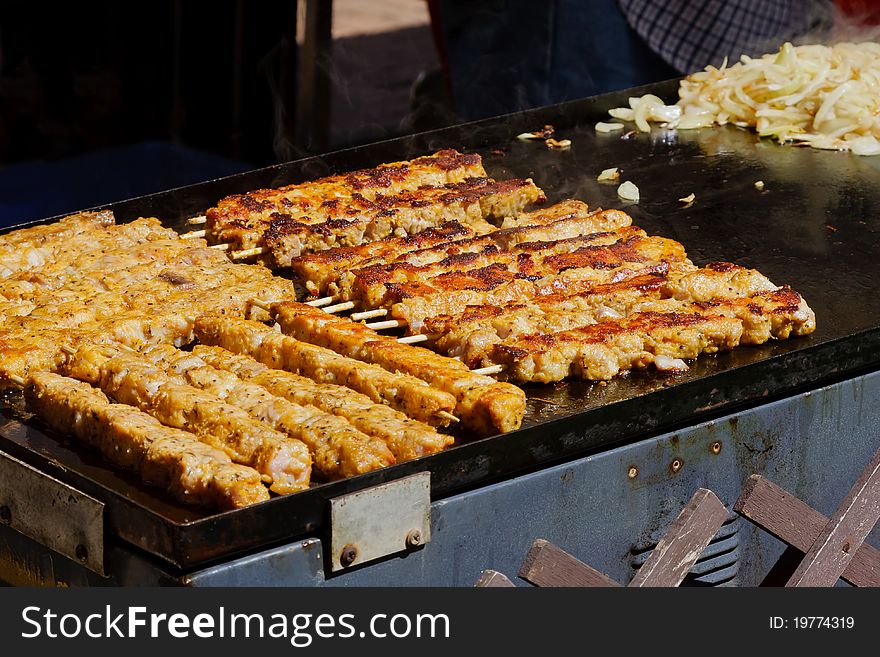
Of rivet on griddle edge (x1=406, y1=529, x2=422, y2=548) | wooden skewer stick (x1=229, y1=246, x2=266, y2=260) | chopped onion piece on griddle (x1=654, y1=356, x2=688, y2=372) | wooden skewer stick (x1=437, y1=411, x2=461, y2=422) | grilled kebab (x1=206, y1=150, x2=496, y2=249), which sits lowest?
rivet on griddle edge (x1=406, y1=529, x2=422, y2=548)

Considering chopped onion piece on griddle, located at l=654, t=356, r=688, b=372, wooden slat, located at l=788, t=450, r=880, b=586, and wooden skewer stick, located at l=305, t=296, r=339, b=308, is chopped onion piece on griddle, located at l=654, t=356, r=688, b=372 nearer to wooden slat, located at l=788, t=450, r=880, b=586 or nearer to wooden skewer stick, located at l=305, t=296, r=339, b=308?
wooden slat, located at l=788, t=450, r=880, b=586

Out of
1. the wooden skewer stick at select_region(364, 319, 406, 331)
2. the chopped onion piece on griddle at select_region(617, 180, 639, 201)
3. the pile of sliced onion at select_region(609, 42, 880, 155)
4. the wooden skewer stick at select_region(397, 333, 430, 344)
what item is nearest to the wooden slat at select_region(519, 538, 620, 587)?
the wooden skewer stick at select_region(397, 333, 430, 344)

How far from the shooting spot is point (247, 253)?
503 cm

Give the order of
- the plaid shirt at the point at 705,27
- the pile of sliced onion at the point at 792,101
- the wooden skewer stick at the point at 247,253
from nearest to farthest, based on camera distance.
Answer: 1. the wooden skewer stick at the point at 247,253
2. the pile of sliced onion at the point at 792,101
3. the plaid shirt at the point at 705,27

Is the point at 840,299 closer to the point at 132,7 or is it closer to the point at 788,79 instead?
the point at 788,79

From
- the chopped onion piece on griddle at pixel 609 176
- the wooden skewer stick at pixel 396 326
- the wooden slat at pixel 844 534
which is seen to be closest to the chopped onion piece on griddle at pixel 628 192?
the chopped onion piece on griddle at pixel 609 176

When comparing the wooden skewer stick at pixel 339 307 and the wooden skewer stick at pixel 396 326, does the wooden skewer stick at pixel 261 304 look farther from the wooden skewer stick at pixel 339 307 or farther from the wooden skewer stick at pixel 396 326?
the wooden skewer stick at pixel 339 307

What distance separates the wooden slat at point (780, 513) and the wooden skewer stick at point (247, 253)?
205 centimetres

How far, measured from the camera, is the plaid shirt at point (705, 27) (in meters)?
8.98

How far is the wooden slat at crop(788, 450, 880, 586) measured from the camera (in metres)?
4.27

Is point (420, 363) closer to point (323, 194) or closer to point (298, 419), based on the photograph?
point (298, 419)

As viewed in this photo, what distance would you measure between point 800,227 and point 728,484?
1.64 m

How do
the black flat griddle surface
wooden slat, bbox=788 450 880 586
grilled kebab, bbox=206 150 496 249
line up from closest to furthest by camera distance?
the black flat griddle surface
wooden slat, bbox=788 450 880 586
grilled kebab, bbox=206 150 496 249

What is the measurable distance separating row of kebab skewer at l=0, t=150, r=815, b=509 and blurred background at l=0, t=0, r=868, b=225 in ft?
12.1
